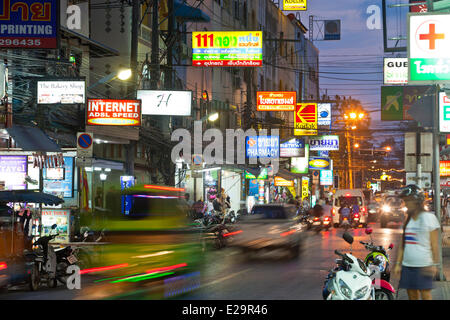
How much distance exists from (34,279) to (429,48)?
9.49 metres

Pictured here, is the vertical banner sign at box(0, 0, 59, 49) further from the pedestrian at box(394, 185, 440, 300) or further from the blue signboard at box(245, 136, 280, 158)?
the blue signboard at box(245, 136, 280, 158)

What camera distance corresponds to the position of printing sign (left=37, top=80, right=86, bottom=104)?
2519 cm

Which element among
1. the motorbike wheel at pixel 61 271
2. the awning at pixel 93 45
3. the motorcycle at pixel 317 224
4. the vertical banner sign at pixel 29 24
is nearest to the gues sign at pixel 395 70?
the motorcycle at pixel 317 224

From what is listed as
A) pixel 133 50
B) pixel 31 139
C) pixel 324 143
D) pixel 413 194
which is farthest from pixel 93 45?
pixel 324 143

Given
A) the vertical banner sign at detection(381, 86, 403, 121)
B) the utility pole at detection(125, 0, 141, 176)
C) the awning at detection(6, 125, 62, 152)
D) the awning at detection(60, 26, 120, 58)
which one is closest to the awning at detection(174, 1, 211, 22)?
the awning at detection(60, 26, 120, 58)

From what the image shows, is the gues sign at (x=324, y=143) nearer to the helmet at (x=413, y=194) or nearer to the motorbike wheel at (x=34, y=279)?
the motorbike wheel at (x=34, y=279)

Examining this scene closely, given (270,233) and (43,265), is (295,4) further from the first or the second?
(43,265)

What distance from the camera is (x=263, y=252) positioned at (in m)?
20.5

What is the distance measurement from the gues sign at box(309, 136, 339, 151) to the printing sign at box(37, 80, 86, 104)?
3587cm

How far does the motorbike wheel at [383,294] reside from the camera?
382 inches

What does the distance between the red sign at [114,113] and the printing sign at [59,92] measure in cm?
241

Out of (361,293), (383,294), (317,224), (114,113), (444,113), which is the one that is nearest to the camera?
(361,293)

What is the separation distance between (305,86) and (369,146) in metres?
56.6

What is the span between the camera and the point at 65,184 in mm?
25984
